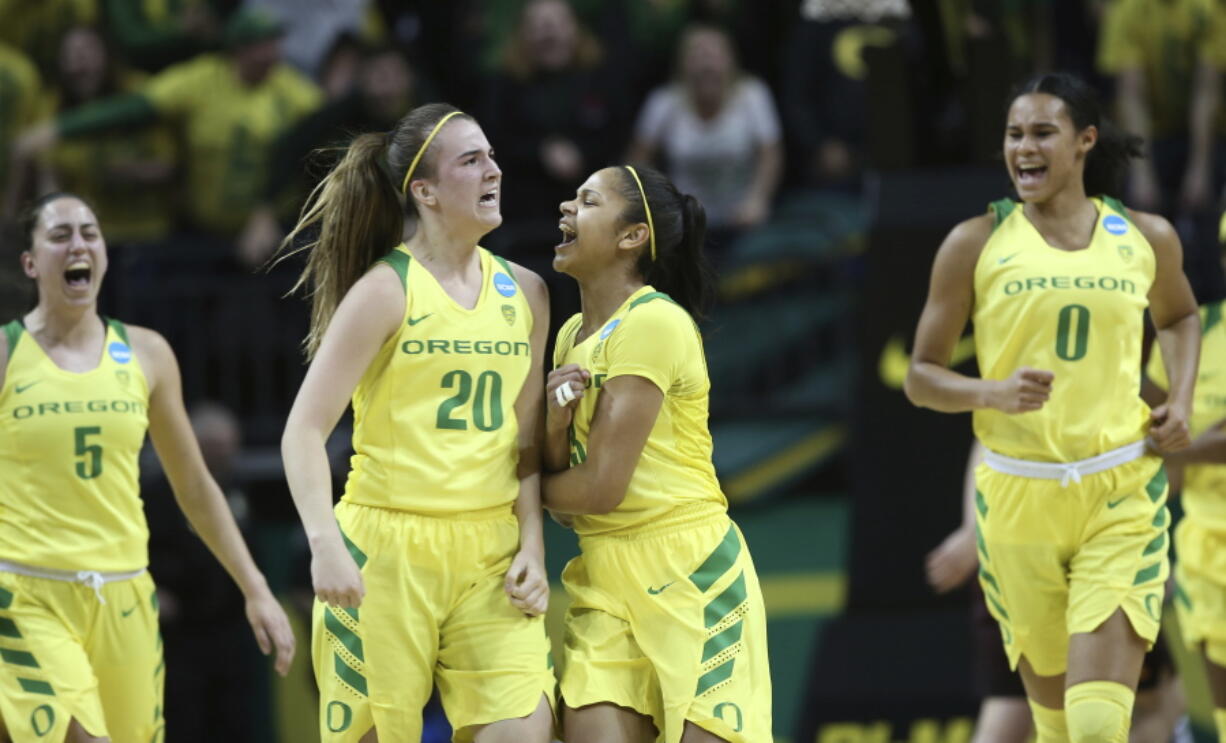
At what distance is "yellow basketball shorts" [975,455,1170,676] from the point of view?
5.74 metres

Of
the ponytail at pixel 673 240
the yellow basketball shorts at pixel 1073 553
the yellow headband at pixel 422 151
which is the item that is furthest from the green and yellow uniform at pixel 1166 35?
the yellow headband at pixel 422 151

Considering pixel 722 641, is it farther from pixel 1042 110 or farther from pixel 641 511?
pixel 1042 110

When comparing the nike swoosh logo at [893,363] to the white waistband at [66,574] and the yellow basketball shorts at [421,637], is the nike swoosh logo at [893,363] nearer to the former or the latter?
the yellow basketball shorts at [421,637]

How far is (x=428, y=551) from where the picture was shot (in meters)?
5.07

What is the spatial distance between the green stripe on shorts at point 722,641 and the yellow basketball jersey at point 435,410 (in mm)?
694

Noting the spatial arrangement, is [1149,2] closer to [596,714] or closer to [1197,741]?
[1197,741]

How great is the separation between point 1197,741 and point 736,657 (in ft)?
15.0

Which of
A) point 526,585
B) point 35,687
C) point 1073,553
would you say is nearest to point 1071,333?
point 1073,553

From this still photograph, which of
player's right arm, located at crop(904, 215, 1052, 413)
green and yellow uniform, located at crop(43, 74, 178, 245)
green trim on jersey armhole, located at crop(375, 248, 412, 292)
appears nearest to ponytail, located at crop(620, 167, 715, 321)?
green trim on jersey armhole, located at crop(375, 248, 412, 292)

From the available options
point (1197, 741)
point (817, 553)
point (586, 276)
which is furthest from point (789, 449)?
point (586, 276)

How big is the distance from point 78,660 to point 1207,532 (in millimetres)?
4029

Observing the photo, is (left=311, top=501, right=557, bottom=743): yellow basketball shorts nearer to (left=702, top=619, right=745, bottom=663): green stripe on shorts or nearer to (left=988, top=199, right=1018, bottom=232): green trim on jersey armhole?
(left=702, top=619, right=745, bottom=663): green stripe on shorts

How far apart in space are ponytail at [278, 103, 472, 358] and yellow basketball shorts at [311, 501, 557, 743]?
67cm

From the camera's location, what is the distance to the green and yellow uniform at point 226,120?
34.3 feet
